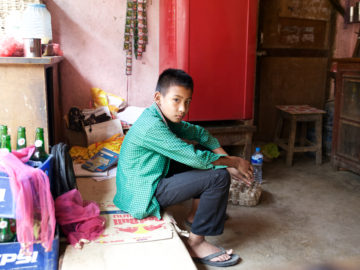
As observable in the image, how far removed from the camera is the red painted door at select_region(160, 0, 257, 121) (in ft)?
Result: 10.1

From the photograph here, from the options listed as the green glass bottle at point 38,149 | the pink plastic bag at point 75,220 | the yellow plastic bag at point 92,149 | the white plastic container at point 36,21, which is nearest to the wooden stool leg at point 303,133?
the yellow plastic bag at point 92,149

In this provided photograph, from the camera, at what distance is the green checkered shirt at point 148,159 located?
6.39 ft

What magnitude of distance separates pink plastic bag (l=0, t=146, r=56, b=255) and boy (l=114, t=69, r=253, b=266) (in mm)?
529

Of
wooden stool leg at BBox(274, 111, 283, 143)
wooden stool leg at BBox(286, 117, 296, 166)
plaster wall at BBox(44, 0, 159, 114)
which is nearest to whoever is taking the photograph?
plaster wall at BBox(44, 0, 159, 114)

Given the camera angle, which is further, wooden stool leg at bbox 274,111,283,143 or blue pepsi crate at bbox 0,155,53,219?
wooden stool leg at bbox 274,111,283,143

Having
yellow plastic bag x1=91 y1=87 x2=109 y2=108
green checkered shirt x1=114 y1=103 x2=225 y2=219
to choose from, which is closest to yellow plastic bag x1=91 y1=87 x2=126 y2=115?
yellow plastic bag x1=91 y1=87 x2=109 y2=108

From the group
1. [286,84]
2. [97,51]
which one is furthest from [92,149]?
[286,84]

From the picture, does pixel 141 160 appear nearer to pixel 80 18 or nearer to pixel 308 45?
pixel 80 18

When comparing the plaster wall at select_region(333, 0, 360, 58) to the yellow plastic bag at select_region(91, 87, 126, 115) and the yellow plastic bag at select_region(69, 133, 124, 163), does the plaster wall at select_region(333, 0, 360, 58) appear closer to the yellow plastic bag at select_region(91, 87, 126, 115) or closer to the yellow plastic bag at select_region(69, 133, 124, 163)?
the yellow plastic bag at select_region(91, 87, 126, 115)

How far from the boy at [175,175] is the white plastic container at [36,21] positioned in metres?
1.35

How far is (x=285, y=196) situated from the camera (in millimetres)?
3162

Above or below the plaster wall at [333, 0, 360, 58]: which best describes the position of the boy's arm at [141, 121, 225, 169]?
below

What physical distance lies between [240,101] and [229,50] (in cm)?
47

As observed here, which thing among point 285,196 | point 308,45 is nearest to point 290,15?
point 308,45
